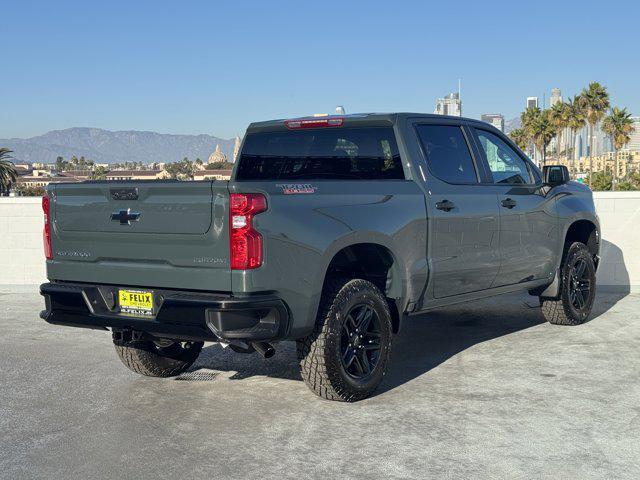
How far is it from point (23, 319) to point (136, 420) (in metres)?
5.07

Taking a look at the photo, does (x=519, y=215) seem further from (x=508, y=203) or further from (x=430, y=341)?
(x=430, y=341)

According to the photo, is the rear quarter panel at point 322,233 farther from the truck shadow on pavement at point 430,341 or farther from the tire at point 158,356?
the tire at point 158,356

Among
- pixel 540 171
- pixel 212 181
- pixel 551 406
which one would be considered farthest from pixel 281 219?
pixel 540 171

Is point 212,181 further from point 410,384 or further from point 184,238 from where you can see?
point 410,384

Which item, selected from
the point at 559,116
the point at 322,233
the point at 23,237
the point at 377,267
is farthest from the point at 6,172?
the point at 322,233

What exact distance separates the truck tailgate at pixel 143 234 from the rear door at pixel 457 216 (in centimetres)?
201

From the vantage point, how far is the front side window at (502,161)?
7543 millimetres

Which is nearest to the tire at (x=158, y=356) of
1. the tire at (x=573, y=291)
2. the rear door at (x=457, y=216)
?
the rear door at (x=457, y=216)

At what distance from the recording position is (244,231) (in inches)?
200

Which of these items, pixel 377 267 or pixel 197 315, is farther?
pixel 377 267

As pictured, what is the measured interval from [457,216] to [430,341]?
1.84 meters

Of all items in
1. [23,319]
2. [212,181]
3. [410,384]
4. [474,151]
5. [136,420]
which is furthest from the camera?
[23,319]

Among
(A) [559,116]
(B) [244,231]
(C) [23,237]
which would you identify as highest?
(A) [559,116]

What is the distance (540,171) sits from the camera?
8.46 meters
